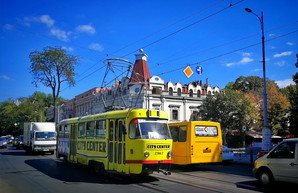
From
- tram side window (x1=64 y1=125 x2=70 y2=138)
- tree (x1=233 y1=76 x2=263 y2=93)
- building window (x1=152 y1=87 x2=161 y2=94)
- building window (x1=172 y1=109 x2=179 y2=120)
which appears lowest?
tram side window (x1=64 y1=125 x2=70 y2=138)

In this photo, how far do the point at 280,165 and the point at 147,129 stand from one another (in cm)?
500

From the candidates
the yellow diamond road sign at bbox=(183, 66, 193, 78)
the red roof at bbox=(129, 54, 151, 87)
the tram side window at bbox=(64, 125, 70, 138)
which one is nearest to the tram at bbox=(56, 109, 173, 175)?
the tram side window at bbox=(64, 125, 70, 138)

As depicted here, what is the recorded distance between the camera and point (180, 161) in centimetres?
1544

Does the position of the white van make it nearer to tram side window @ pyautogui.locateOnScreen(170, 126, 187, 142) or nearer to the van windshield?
the van windshield

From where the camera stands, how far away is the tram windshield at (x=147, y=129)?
11164 millimetres

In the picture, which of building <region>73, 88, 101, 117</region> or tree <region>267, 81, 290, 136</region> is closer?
tree <region>267, 81, 290, 136</region>

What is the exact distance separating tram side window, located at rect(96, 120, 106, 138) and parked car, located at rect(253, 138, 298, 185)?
6718 millimetres

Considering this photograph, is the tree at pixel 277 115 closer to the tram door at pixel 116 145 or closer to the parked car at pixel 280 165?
the parked car at pixel 280 165

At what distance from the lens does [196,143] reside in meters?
15.1

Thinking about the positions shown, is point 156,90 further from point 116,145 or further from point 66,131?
point 116,145

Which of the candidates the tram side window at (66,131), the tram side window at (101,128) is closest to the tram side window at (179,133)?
the tram side window at (101,128)

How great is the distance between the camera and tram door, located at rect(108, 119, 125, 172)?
11.4 metres

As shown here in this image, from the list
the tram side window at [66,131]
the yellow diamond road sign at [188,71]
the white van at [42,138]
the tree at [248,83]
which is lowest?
the white van at [42,138]

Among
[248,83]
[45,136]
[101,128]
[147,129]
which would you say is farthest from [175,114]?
[147,129]
